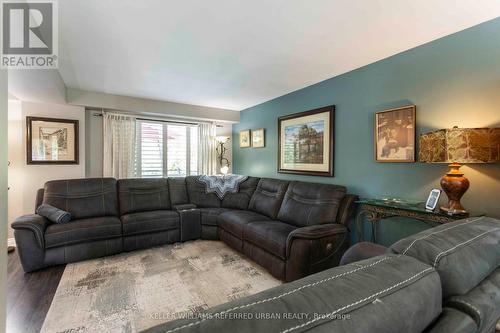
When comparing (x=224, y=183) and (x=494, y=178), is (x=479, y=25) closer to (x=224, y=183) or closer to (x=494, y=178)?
(x=494, y=178)

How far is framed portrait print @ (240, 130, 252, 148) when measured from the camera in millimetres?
4785

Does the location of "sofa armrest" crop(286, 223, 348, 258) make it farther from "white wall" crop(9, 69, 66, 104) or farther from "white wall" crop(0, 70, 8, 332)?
"white wall" crop(9, 69, 66, 104)

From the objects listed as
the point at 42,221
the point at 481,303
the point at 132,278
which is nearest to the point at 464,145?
the point at 481,303

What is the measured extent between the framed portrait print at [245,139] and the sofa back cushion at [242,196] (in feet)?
2.95

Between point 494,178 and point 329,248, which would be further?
point 329,248

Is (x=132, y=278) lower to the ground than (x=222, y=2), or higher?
lower

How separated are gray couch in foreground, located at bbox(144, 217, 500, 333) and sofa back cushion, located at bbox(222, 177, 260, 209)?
3.21 metres

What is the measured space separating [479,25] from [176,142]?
4.52m

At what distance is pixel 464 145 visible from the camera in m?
1.66

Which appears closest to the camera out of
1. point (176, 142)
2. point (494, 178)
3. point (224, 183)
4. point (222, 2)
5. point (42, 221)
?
point (222, 2)

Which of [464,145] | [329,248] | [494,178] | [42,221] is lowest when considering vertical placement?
[329,248]

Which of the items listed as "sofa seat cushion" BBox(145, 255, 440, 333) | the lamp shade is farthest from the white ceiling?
"sofa seat cushion" BBox(145, 255, 440, 333)

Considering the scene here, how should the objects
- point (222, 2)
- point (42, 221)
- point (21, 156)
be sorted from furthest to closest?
point (21, 156), point (42, 221), point (222, 2)

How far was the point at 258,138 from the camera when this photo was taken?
14.9 feet
